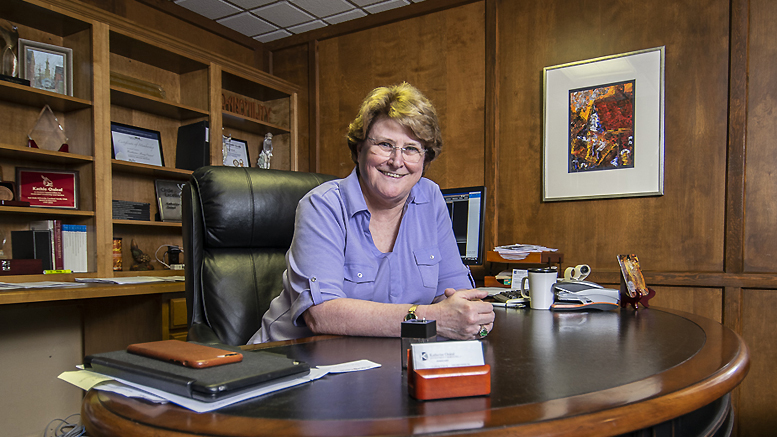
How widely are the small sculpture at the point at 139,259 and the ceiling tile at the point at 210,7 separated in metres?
1.68

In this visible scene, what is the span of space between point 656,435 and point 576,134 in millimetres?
2465

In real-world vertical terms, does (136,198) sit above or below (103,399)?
above

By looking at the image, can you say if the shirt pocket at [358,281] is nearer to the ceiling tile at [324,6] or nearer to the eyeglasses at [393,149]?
the eyeglasses at [393,149]

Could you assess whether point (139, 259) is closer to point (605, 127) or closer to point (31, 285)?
point (31, 285)

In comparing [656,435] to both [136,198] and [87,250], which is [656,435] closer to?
[87,250]

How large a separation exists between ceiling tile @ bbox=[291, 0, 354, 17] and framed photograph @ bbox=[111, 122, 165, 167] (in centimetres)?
131

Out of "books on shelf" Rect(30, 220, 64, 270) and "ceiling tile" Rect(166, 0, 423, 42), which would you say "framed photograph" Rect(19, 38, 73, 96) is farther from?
"ceiling tile" Rect(166, 0, 423, 42)

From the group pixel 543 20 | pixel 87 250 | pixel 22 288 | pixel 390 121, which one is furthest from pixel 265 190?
pixel 543 20

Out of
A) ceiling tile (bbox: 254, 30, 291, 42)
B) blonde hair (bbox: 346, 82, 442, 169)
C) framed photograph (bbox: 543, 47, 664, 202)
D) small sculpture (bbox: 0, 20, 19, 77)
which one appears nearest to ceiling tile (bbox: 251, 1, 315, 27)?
ceiling tile (bbox: 254, 30, 291, 42)

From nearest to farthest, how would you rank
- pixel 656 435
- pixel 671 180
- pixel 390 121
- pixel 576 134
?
pixel 656 435
pixel 390 121
pixel 671 180
pixel 576 134

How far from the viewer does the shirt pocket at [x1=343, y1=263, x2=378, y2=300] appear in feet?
4.14

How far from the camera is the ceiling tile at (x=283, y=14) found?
11.3ft

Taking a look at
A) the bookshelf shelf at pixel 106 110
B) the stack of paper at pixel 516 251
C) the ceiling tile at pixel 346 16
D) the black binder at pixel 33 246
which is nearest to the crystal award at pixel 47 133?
the bookshelf shelf at pixel 106 110

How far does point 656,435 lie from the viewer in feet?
1.92
